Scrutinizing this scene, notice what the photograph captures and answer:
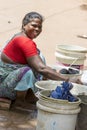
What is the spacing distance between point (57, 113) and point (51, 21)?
9.36 metres

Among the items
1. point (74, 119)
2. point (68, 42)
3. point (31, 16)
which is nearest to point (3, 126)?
point (74, 119)

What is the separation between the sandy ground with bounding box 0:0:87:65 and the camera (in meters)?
10.7

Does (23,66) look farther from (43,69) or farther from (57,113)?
(57,113)

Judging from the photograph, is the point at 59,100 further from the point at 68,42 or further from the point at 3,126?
the point at 68,42

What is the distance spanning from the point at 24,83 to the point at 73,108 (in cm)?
112

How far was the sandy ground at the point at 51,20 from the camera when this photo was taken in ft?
35.1

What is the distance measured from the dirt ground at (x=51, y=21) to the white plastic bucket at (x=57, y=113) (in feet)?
3.68

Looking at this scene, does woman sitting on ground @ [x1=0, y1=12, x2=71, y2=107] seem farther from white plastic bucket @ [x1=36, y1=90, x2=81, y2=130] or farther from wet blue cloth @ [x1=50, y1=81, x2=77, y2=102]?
white plastic bucket @ [x1=36, y1=90, x2=81, y2=130]

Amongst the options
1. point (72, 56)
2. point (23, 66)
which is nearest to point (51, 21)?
point (72, 56)

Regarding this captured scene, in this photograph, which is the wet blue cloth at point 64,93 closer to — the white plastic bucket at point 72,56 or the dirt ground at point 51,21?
the dirt ground at point 51,21

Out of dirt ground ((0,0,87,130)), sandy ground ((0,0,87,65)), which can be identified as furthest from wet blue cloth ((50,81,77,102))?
sandy ground ((0,0,87,65))

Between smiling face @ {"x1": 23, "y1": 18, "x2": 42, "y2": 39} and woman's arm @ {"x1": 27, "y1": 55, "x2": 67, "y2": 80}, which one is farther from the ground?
smiling face @ {"x1": 23, "y1": 18, "x2": 42, "y2": 39}

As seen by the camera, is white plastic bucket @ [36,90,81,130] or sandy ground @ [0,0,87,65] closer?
white plastic bucket @ [36,90,81,130]

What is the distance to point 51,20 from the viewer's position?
551 inches
